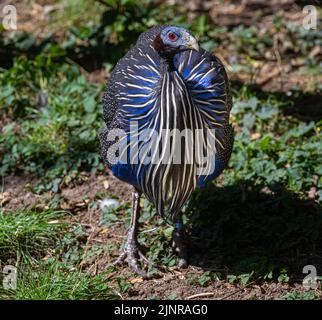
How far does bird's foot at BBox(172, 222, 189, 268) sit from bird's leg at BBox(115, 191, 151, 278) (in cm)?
20

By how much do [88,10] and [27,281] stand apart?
4.05m

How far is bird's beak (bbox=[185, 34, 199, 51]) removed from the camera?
12.8 ft

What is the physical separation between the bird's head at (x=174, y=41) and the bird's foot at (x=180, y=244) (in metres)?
1.17

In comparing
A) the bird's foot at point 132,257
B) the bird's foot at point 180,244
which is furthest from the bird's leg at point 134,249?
the bird's foot at point 180,244

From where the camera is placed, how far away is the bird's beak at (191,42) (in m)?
3.89

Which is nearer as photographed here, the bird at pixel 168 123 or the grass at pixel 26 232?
the bird at pixel 168 123

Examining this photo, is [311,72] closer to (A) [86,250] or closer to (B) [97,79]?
(B) [97,79]

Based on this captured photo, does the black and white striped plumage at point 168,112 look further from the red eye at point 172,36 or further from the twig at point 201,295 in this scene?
the twig at point 201,295

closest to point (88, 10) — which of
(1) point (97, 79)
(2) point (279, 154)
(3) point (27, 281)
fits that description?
(1) point (97, 79)

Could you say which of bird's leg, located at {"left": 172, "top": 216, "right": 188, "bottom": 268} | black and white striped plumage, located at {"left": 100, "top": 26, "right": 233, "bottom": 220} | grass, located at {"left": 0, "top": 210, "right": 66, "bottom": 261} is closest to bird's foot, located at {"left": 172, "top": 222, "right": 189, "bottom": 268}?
bird's leg, located at {"left": 172, "top": 216, "right": 188, "bottom": 268}

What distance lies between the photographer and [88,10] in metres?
7.66

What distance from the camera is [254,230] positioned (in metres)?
4.82

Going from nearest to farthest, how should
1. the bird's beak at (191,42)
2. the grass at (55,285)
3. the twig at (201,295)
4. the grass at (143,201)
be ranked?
1. the bird's beak at (191,42)
2. the grass at (55,285)
3. the twig at (201,295)
4. the grass at (143,201)

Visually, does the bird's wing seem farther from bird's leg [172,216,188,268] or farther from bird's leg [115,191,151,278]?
bird's leg [115,191,151,278]
